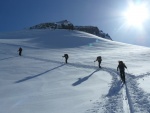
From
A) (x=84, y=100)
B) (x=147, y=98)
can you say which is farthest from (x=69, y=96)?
(x=147, y=98)

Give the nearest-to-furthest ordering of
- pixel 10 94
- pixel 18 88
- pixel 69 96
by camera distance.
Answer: pixel 69 96 → pixel 10 94 → pixel 18 88

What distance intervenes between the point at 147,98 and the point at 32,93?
6.11 metres

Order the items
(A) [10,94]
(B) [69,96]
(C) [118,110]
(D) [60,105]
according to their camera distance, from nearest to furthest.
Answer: (C) [118,110] → (D) [60,105] → (B) [69,96] → (A) [10,94]

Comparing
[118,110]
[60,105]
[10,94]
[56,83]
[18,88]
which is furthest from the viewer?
[56,83]

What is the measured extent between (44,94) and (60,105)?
2.44 metres

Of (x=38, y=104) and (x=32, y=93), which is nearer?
(x=38, y=104)

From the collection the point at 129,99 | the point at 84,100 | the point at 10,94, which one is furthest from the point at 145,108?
the point at 10,94

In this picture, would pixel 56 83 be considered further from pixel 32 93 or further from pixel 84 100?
pixel 84 100

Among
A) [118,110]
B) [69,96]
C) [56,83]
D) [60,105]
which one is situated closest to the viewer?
[118,110]

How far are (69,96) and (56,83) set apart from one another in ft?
14.3

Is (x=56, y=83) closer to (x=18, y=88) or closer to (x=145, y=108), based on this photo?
(x=18, y=88)

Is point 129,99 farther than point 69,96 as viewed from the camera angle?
No

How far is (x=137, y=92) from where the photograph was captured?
13.2m

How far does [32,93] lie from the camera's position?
13.9 metres
